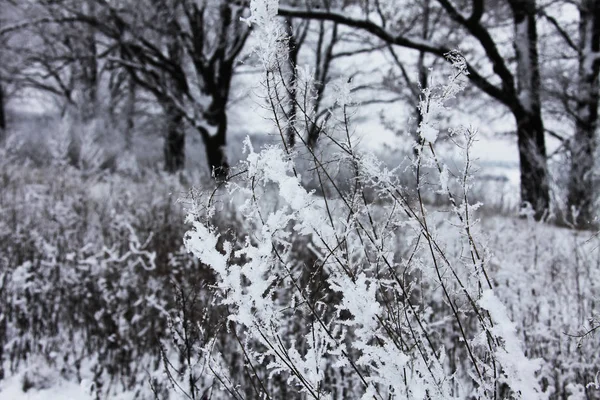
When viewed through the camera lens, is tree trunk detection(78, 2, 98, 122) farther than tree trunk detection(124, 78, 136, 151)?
No

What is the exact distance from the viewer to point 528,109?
8125mm

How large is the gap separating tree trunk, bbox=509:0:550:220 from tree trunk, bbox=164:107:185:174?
8.77m

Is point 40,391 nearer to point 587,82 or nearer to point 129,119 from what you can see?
point 587,82

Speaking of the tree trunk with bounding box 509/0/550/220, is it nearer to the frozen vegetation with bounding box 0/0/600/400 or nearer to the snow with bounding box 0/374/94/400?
the frozen vegetation with bounding box 0/0/600/400

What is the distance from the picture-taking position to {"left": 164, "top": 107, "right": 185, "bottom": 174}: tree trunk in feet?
44.4

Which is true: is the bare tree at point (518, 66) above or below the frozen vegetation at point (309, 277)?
above

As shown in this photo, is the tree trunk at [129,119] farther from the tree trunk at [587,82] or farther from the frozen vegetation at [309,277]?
the tree trunk at [587,82]

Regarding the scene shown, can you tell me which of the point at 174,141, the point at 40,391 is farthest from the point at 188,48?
the point at 40,391

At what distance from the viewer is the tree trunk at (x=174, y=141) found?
13.5 metres

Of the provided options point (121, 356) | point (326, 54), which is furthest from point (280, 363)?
point (326, 54)

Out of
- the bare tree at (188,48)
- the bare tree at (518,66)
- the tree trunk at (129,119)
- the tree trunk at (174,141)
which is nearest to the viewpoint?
the bare tree at (518,66)

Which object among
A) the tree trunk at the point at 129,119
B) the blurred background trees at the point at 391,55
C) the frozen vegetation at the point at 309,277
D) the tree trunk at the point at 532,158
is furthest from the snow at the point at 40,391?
the tree trunk at the point at 129,119

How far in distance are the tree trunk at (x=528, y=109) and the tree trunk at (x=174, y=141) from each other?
8773 mm

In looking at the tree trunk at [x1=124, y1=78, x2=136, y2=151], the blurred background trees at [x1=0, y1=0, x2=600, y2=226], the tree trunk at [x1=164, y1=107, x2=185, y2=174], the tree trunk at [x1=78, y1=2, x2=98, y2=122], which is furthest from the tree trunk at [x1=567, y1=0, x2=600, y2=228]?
the tree trunk at [x1=124, y1=78, x2=136, y2=151]
